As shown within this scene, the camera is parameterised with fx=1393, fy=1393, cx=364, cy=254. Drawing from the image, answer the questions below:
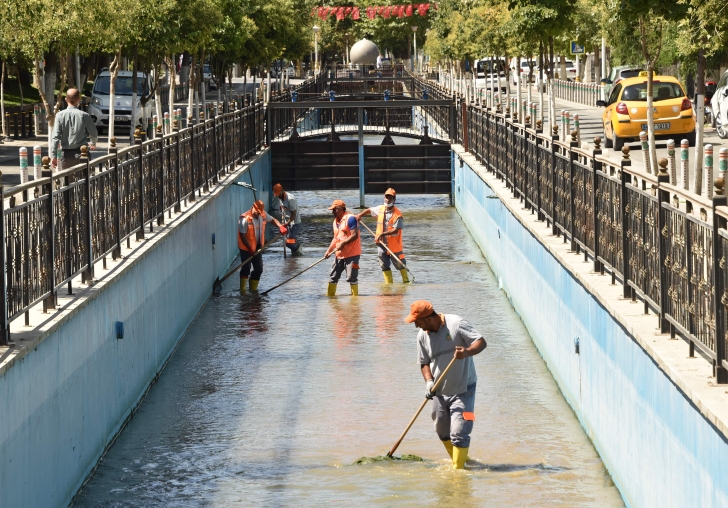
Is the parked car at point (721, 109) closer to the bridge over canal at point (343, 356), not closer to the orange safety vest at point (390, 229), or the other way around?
the orange safety vest at point (390, 229)

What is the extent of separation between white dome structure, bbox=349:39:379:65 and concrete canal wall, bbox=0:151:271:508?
95777 millimetres

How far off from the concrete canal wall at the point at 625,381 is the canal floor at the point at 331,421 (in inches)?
14.0

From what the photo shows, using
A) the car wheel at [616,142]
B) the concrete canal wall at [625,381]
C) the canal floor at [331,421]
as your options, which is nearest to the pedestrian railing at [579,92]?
the car wheel at [616,142]

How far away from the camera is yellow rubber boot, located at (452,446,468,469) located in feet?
34.6

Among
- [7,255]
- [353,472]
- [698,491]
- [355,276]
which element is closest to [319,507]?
[353,472]

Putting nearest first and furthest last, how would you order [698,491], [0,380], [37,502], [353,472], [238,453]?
1. [698,491]
2. [0,380]
3. [37,502]
4. [353,472]
5. [238,453]

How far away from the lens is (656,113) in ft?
108

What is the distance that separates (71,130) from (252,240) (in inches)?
202

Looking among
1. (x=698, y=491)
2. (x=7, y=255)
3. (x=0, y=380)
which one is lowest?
(x=698, y=491)

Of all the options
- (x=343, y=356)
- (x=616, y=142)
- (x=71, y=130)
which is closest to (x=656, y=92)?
(x=616, y=142)

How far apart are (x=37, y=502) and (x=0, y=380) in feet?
3.93

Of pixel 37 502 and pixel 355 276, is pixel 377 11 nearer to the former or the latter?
pixel 355 276

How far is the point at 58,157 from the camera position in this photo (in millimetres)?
15227

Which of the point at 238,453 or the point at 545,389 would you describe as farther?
the point at 545,389
